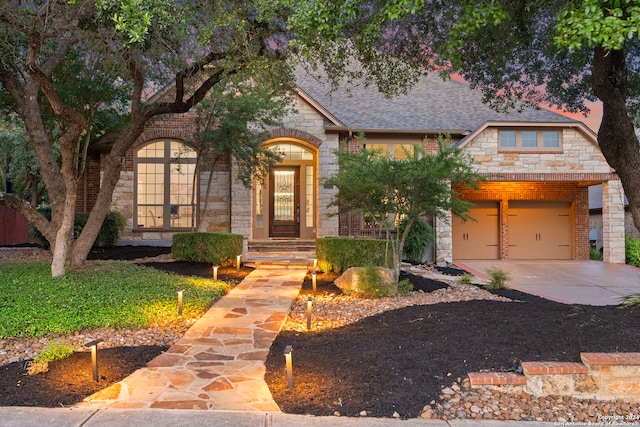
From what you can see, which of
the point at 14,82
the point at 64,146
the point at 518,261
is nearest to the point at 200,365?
the point at 64,146

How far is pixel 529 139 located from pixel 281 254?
8.87 metres

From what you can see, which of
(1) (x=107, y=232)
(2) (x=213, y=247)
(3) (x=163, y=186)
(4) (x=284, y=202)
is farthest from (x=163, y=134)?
(2) (x=213, y=247)

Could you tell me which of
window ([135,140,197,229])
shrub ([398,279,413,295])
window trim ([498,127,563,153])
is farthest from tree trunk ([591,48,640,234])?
window ([135,140,197,229])

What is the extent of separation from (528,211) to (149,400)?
16.0 meters

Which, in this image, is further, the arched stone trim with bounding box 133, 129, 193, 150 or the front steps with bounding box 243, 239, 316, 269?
the arched stone trim with bounding box 133, 129, 193, 150

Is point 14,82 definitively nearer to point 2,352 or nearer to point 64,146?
point 64,146

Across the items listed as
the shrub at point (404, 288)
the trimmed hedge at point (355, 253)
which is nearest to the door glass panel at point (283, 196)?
the trimmed hedge at point (355, 253)

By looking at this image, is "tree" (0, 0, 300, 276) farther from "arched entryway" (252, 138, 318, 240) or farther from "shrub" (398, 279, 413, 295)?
"arched entryway" (252, 138, 318, 240)

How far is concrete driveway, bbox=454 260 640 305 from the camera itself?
965cm

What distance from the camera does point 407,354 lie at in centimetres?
486

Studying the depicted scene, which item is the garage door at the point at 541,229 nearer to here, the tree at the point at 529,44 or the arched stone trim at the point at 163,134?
the tree at the point at 529,44

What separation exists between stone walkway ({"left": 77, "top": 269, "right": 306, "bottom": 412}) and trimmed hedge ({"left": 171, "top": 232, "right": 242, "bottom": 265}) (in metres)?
4.14

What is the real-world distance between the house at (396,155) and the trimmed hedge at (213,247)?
8.68 feet

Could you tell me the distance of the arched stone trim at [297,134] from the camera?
49.9 ft
